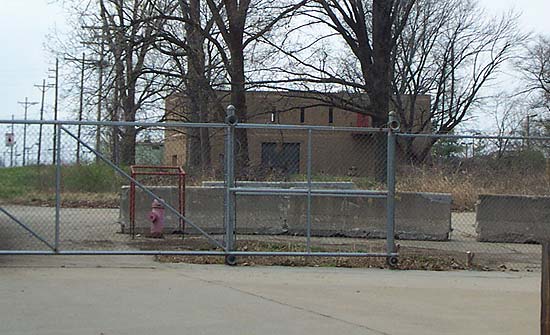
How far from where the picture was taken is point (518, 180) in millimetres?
16000

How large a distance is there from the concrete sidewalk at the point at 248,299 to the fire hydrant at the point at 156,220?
226 centimetres

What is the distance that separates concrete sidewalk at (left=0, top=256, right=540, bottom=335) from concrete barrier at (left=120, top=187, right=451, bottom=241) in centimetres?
335

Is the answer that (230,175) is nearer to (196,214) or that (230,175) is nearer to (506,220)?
(196,214)

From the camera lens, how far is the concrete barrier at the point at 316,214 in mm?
14867

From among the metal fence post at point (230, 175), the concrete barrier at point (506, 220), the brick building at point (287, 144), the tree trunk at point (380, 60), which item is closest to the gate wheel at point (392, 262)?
the brick building at point (287, 144)

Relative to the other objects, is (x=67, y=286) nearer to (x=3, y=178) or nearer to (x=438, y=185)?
(x=3, y=178)

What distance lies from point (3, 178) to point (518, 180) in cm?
1018

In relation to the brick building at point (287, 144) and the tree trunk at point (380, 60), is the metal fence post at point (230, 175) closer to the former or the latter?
the brick building at point (287, 144)

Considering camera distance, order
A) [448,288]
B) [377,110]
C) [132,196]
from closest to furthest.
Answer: [448,288], [132,196], [377,110]

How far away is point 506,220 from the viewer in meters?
14.8

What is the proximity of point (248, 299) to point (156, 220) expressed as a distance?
216 inches

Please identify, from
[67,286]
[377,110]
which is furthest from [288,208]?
[377,110]

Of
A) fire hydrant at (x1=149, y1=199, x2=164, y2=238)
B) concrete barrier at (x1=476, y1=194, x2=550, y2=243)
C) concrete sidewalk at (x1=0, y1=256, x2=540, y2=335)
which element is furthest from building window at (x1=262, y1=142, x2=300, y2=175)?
concrete sidewalk at (x1=0, y1=256, x2=540, y2=335)

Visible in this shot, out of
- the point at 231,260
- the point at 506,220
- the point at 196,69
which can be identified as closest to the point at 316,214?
the point at 506,220
